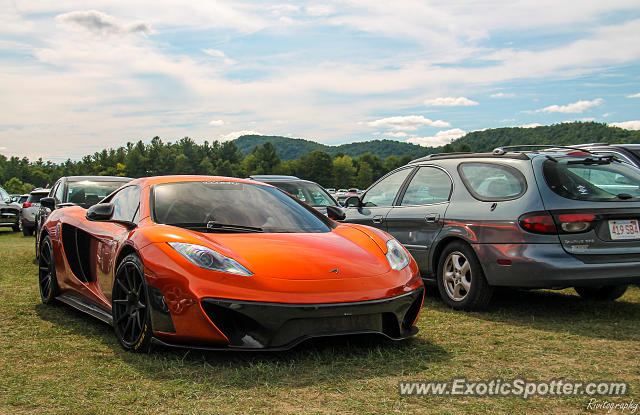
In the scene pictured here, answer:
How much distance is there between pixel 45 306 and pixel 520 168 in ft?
15.9

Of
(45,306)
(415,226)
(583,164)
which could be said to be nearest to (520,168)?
(583,164)

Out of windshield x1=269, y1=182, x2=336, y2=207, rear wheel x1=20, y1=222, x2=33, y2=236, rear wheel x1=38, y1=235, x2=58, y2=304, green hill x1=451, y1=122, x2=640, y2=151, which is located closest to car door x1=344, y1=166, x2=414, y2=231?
windshield x1=269, y1=182, x2=336, y2=207

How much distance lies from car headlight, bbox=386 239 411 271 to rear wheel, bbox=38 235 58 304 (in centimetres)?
342

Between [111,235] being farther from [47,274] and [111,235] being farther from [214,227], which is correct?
[47,274]

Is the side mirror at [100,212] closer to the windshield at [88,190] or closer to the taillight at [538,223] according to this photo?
the taillight at [538,223]

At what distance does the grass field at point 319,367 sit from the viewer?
348 cm

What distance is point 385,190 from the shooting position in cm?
804

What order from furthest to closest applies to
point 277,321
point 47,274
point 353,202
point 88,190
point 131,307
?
point 88,190, point 353,202, point 47,274, point 131,307, point 277,321

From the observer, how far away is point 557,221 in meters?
5.71

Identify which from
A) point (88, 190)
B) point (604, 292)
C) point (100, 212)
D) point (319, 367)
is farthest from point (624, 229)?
point (88, 190)

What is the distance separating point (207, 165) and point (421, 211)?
181219 mm

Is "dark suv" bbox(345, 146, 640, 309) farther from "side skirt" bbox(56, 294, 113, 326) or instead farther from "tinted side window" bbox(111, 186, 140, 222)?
"side skirt" bbox(56, 294, 113, 326)

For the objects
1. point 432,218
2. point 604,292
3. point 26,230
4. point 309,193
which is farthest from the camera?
point 26,230

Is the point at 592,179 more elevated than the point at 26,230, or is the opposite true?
the point at 592,179
